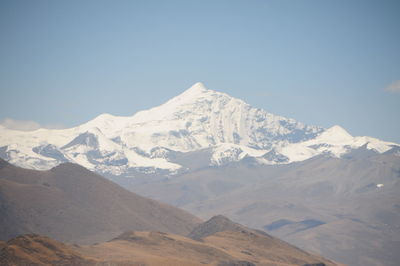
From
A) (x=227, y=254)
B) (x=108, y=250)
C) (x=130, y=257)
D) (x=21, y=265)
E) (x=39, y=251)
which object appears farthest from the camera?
(x=227, y=254)

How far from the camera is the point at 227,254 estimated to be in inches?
7411

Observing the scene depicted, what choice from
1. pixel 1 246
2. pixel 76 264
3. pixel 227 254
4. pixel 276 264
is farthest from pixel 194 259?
pixel 1 246

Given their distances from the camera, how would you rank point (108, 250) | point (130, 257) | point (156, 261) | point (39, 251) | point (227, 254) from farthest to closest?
point (227, 254), point (108, 250), point (130, 257), point (156, 261), point (39, 251)

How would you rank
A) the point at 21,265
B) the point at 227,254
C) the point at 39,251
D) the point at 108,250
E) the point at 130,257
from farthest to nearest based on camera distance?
the point at 227,254 → the point at 108,250 → the point at 130,257 → the point at 39,251 → the point at 21,265

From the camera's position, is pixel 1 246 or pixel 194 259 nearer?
pixel 1 246

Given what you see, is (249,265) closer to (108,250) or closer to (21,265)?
(108,250)

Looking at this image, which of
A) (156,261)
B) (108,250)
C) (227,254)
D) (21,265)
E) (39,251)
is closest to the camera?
(21,265)

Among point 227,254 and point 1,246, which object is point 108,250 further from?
point 1,246

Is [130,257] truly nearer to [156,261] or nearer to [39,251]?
[156,261]

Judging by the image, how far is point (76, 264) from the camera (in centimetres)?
13562

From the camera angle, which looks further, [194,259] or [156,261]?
[194,259]

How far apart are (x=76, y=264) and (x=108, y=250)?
37.6 metres

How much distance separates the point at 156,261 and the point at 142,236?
160 feet

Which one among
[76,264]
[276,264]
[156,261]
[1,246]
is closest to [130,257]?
[156,261]
